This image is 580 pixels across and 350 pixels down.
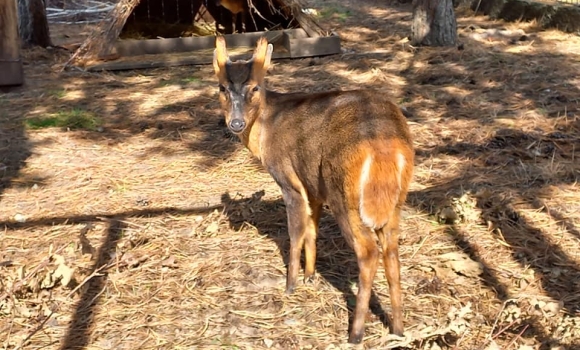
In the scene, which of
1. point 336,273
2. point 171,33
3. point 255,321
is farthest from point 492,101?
point 171,33

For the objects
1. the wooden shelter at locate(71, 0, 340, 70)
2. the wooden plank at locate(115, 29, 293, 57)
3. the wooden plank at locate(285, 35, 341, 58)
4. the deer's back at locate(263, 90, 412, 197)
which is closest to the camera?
the deer's back at locate(263, 90, 412, 197)

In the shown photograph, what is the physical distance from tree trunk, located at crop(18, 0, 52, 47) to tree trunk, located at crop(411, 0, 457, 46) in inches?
226

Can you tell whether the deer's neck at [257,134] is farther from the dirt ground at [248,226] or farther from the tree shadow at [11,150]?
the tree shadow at [11,150]

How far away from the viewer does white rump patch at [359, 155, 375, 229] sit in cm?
364

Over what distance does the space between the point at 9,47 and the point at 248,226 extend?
17.1ft

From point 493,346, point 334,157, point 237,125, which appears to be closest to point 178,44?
point 237,125

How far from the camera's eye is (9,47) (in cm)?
911

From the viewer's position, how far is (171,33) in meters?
13.2

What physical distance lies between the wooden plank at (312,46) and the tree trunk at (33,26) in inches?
156

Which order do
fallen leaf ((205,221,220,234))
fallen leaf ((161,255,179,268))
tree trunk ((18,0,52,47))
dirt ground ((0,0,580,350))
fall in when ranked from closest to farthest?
dirt ground ((0,0,580,350)) < fallen leaf ((161,255,179,268)) < fallen leaf ((205,221,220,234)) < tree trunk ((18,0,52,47))

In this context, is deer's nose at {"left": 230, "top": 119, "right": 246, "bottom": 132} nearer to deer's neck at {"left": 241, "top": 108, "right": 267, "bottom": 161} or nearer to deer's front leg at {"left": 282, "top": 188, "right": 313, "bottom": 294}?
deer's neck at {"left": 241, "top": 108, "right": 267, "bottom": 161}

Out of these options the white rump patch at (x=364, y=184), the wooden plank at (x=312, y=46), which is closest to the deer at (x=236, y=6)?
the wooden plank at (x=312, y=46)

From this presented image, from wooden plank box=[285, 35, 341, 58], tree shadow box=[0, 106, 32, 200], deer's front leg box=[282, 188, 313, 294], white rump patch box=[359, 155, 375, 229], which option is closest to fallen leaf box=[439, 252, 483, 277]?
deer's front leg box=[282, 188, 313, 294]

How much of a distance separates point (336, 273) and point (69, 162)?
3277mm
